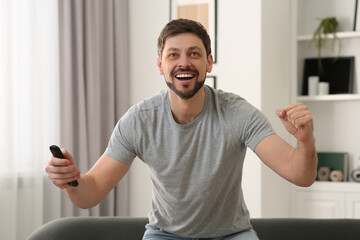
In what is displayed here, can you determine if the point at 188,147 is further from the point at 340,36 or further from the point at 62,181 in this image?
the point at 340,36

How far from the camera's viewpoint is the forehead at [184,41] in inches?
80.6

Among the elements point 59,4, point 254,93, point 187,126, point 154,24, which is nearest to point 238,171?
point 187,126

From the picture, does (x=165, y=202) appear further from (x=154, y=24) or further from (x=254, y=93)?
(x=154, y=24)

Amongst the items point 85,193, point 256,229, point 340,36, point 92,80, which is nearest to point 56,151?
point 85,193

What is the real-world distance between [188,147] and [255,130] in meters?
0.26

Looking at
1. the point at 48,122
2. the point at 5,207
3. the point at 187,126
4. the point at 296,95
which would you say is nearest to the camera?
the point at 187,126

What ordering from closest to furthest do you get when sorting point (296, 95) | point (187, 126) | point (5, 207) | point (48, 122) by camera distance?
point (187, 126)
point (5, 207)
point (48, 122)
point (296, 95)

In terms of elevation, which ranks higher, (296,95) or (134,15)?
(134,15)

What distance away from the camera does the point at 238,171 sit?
2084 millimetres

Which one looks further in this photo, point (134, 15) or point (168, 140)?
point (134, 15)

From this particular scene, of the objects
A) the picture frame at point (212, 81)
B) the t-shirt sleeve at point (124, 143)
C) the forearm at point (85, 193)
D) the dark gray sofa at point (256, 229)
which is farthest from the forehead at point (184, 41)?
the picture frame at point (212, 81)

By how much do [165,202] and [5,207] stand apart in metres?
1.47

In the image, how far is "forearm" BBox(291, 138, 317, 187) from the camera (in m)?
1.82

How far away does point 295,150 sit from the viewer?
6.16 ft
